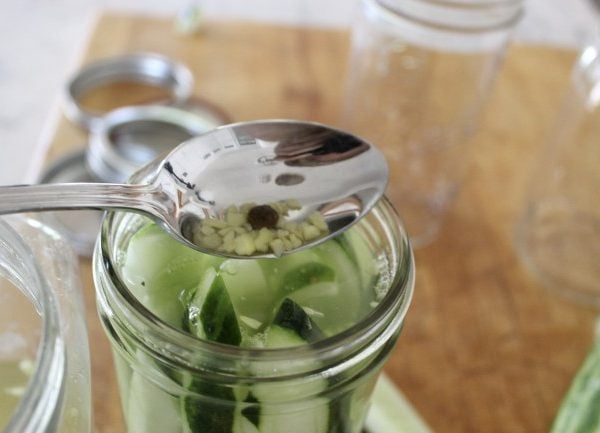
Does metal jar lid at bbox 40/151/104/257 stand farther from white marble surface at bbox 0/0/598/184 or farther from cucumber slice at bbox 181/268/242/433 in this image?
cucumber slice at bbox 181/268/242/433

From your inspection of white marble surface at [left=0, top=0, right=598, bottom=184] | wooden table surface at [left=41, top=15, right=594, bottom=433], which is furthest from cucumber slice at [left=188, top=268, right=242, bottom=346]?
white marble surface at [left=0, top=0, right=598, bottom=184]

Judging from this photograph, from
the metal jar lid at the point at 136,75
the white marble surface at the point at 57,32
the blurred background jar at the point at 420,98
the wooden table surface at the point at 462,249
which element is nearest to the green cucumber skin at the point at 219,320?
the wooden table surface at the point at 462,249

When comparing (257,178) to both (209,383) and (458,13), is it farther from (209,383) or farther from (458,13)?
(458,13)

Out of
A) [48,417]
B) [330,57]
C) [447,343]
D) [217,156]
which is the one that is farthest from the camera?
[330,57]

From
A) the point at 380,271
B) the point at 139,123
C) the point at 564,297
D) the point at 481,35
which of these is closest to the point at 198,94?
the point at 139,123

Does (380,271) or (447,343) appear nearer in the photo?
(380,271)

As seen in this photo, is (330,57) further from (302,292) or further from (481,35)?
(302,292)
